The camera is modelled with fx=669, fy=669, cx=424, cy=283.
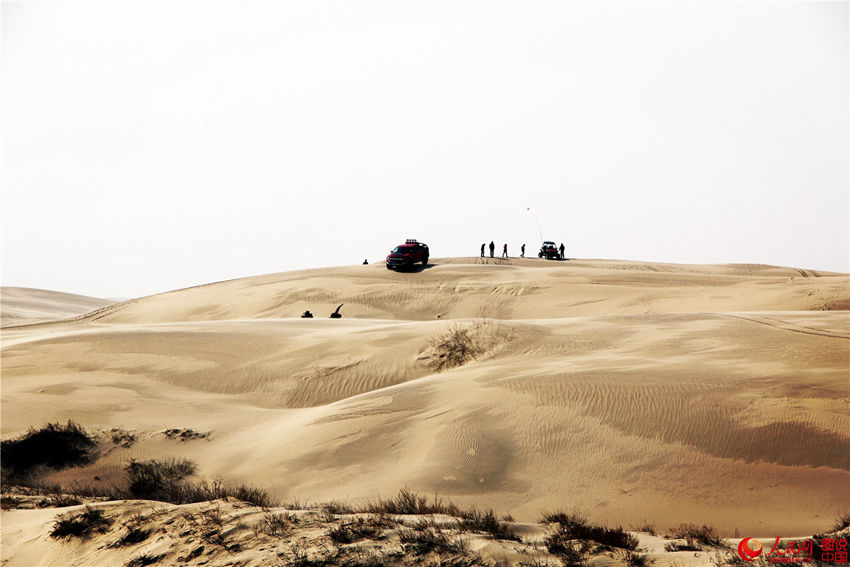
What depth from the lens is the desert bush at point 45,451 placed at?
36.9ft

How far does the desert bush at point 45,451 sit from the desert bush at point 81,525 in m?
4.47

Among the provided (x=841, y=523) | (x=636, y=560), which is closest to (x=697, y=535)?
(x=636, y=560)

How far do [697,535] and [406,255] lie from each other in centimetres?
3132

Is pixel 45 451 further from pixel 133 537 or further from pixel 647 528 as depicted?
pixel 647 528

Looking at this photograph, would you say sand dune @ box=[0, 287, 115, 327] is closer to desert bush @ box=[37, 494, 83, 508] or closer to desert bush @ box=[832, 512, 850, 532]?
desert bush @ box=[37, 494, 83, 508]

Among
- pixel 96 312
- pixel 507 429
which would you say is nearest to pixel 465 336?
pixel 507 429


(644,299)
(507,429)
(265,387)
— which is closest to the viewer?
(507,429)

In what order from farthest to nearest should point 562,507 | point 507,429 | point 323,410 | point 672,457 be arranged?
1. point 323,410
2. point 507,429
3. point 672,457
4. point 562,507

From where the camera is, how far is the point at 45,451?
11.6 meters

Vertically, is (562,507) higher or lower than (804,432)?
lower

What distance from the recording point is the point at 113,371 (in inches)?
643

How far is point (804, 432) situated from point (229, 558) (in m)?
8.30

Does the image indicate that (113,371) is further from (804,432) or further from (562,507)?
(804,432)

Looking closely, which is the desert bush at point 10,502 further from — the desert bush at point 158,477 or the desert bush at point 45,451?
the desert bush at point 45,451
